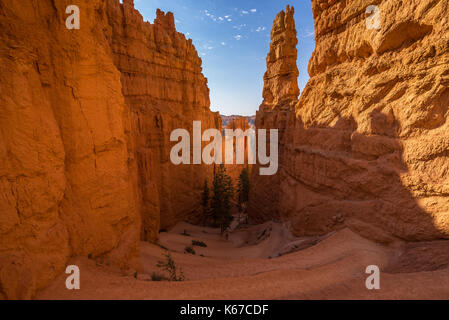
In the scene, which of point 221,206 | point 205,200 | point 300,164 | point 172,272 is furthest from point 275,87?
point 172,272

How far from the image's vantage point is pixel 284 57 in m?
25.0

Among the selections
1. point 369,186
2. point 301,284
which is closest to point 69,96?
point 301,284

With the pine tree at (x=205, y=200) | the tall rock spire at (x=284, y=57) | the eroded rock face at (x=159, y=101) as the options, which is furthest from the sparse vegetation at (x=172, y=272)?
the tall rock spire at (x=284, y=57)

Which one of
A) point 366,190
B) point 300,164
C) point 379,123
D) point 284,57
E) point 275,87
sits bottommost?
point 366,190

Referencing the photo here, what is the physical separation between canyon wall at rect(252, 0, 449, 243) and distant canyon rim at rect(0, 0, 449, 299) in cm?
4

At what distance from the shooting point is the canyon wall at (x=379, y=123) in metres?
6.53

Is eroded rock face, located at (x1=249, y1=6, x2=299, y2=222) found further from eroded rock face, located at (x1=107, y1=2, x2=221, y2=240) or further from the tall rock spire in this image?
eroded rock face, located at (x1=107, y1=2, x2=221, y2=240)

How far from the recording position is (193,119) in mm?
26844

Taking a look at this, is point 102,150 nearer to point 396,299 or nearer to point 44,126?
point 44,126

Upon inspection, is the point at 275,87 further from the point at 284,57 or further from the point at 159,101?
the point at 159,101

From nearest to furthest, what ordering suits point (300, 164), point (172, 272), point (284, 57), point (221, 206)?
point (172, 272)
point (300, 164)
point (221, 206)
point (284, 57)

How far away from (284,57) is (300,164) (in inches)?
680

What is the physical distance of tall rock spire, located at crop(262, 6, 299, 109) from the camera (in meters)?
24.7
